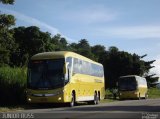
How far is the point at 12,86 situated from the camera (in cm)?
3138

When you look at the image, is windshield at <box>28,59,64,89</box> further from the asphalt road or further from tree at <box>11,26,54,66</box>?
tree at <box>11,26,54,66</box>

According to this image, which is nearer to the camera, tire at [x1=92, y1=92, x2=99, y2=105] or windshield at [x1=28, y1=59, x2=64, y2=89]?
windshield at [x1=28, y1=59, x2=64, y2=89]

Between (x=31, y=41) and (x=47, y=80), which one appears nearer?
(x=47, y=80)

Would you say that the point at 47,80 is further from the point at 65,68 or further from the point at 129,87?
the point at 129,87

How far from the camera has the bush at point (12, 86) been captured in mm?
30500

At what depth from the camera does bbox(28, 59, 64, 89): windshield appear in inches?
1134

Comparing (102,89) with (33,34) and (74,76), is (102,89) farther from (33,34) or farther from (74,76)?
(33,34)

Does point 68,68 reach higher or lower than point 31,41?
lower

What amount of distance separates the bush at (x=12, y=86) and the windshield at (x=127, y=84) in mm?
23999

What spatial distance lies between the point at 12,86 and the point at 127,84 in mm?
26488

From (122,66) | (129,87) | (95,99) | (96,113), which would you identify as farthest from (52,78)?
(122,66)

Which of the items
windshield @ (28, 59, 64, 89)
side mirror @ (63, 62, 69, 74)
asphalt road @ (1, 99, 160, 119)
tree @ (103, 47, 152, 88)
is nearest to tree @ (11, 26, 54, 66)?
tree @ (103, 47, 152, 88)

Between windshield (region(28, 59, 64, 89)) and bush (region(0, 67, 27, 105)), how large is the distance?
237cm

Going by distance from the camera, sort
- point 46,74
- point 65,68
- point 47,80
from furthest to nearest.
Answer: point 46,74
point 47,80
point 65,68
